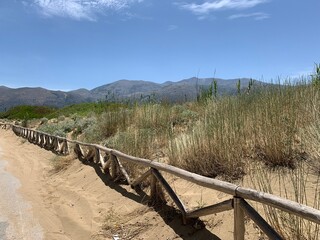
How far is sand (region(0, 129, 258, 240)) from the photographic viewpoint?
15.4 ft

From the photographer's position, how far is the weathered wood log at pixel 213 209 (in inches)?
153

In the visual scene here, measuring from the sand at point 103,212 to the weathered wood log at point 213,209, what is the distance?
0.22 m

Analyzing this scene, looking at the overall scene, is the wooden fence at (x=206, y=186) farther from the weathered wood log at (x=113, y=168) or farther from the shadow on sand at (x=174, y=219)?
the shadow on sand at (x=174, y=219)

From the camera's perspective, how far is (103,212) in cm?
617

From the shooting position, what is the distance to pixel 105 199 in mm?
6844

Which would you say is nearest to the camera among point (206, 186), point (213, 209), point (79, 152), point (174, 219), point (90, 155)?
point (213, 209)

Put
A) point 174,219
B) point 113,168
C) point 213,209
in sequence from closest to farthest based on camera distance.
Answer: point 213,209, point 174,219, point 113,168

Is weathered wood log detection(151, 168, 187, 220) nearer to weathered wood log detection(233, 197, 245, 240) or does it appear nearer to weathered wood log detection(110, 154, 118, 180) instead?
weathered wood log detection(233, 197, 245, 240)

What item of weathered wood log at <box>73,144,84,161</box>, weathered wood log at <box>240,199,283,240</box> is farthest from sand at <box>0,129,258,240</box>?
weathered wood log at <box>73,144,84,161</box>

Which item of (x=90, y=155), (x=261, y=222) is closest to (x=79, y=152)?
(x=90, y=155)

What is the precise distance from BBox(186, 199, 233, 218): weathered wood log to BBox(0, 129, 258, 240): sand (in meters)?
0.22

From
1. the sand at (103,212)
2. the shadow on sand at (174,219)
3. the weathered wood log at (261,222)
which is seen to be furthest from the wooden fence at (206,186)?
the sand at (103,212)

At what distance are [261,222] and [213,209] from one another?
90 cm

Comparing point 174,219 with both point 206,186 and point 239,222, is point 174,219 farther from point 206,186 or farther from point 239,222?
point 239,222
